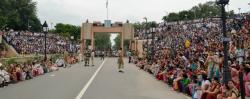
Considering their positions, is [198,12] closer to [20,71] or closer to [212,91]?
[20,71]

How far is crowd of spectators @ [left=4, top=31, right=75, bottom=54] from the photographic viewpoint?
2309 inches

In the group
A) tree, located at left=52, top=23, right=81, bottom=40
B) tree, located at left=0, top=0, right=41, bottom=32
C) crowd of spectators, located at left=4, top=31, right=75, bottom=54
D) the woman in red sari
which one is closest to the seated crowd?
the woman in red sari

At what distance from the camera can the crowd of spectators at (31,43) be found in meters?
58.7

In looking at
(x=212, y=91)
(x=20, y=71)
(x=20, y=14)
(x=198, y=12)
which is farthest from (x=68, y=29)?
(x=212, y=91)

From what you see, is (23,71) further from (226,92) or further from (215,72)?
(226,92)

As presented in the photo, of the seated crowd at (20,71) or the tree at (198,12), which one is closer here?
the seated crowd at (20,71)

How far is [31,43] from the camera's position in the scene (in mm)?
66062

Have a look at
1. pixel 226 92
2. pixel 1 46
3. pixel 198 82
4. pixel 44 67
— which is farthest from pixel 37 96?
pixel 1 46

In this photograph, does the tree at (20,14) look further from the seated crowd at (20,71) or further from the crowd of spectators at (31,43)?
the seated crowd at (20,71)

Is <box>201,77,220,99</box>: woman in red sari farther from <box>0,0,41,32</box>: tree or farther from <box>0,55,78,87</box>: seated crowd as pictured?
<box>0,0,41,32</box>: tree

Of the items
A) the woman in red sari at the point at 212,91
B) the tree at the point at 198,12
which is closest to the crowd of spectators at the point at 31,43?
the woman in red sari at the point at 212,91

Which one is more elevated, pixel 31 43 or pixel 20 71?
pixel 31 43

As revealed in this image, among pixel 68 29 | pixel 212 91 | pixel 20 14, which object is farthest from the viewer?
pixel 68 29

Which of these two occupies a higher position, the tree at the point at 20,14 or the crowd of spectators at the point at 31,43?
the tree at the point at 20,14
